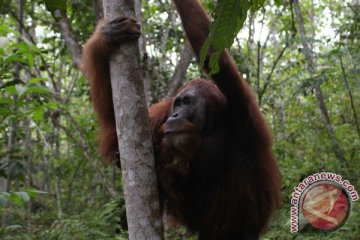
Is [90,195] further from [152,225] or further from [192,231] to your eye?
[152,225]

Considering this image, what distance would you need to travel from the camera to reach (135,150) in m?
1.80

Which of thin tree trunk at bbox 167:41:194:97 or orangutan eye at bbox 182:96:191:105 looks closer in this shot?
orangutan eye at bbox 182:96:191:105

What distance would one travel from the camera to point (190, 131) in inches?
97.3

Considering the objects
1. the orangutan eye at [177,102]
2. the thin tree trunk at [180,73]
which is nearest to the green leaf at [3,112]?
the orangutan eye at [177,102]

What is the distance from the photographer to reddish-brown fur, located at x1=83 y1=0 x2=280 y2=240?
2580mm

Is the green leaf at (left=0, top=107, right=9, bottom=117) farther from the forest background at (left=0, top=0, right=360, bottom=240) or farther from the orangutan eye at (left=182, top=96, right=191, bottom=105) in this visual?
the orangutan eye at (left=182, top=96, right=191, bottom=105)

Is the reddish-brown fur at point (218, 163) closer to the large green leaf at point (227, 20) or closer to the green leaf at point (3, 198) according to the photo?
the green leaf at point (3, 198)

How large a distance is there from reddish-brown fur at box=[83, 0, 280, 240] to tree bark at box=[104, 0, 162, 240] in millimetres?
665

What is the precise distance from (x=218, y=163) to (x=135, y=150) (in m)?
1.09

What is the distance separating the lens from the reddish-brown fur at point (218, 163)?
258 centimetres

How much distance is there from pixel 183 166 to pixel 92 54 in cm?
78

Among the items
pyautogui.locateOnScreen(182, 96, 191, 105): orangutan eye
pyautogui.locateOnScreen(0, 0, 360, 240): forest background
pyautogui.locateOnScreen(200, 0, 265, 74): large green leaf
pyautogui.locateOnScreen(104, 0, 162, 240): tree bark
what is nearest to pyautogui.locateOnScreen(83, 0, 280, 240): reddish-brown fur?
pyautogui.locateOnScreen(182, 96, 191, 105): orangutan eye

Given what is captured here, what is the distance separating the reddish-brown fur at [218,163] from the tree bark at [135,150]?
665mm

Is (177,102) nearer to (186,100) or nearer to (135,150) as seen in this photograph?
(186,100)
